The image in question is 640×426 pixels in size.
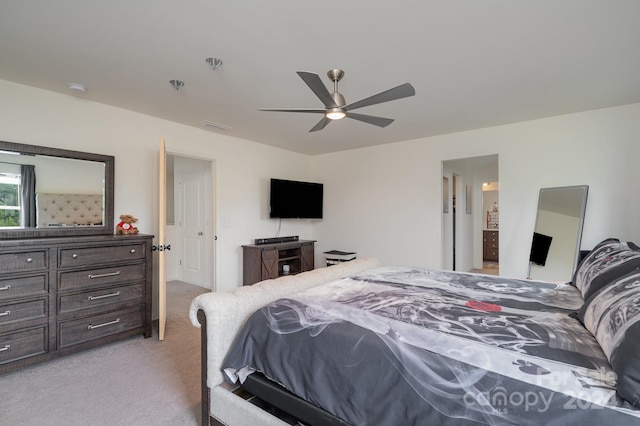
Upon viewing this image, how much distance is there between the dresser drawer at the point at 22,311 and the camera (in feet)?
7.55

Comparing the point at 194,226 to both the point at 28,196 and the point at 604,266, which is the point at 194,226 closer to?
the point at 28,196

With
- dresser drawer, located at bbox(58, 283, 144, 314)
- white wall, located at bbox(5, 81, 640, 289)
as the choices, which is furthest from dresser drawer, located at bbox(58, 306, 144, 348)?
white wall, located at bbox(5, 81, 640, 289)

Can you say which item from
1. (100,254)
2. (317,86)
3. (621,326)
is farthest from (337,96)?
(100,254)

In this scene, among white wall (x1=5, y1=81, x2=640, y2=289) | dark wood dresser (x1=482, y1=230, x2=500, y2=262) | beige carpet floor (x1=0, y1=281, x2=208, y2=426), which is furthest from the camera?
dark wood dresser (x1=482, y1=230, x2=500, y2=262)

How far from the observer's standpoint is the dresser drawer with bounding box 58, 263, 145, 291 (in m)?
2.58

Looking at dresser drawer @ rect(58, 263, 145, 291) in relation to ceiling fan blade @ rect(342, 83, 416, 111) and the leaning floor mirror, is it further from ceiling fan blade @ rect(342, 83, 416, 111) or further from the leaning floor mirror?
the leaning floor mirror

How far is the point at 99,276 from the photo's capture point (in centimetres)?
276

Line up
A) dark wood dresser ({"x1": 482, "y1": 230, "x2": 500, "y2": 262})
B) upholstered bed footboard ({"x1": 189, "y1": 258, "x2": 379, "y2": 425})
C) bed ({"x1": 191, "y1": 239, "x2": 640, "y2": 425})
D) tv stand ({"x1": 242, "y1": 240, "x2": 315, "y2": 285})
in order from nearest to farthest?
bed ({"x1": 191, "y1": 239, "x2": 640, "y2": 425}), upholstered bed footboard ({"x1": 189, "y1": 258, "x2": 379, "y2": 425}), tv stand ({"x1": 242, "y1": 240, "x2": 315, "y2": 285}), dark wood dresser ({"x1": 482, "y1": 230, "x2": 500, "y2": 262})

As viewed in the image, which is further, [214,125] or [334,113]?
[214,125]

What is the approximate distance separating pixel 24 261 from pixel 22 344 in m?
0.66

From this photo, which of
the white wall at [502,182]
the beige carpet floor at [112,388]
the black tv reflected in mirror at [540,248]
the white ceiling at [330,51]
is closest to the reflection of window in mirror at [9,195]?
the white ceiling at [330,51]

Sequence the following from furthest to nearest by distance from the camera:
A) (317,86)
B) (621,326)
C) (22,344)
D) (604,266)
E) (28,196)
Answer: (28,196) → (22,344) → (317,86) → (604,266) → (621,326)

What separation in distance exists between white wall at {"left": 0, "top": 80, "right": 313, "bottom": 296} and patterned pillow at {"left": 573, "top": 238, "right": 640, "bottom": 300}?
402 centimetres

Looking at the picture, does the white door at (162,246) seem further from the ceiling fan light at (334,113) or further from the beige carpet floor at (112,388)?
the ceiling fan light at (334,113)
